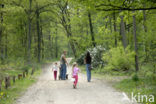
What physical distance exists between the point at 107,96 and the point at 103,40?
1616 cm

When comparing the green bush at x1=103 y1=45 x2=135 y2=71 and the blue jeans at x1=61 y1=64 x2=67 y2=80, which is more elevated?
the green bush at x1=103 y1=45 x2=135 y2=71

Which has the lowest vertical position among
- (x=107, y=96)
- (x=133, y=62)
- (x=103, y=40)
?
(x=107, y=96)

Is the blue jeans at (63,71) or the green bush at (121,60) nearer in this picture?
the green bush at (121,60)

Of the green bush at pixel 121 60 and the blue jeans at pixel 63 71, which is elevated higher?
the green bush at pixel 121 60

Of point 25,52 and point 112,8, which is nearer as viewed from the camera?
point 112,8

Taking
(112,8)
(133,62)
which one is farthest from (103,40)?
(112,8)

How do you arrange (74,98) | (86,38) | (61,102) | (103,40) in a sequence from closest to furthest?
(61,102)
(74,98)
(103,40)
(86,38)

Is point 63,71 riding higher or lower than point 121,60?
lower

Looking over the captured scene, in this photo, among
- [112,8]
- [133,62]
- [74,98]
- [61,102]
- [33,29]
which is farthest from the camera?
[33,29]

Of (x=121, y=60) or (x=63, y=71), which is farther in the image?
(x=63, y=71)

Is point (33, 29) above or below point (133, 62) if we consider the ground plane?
above

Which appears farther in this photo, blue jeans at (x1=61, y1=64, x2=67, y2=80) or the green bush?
blue jeans at (x1=61, y1=64, x2=67, y2=80)

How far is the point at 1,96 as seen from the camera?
8586mm

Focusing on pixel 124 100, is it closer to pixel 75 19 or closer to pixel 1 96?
pixel 1 96
